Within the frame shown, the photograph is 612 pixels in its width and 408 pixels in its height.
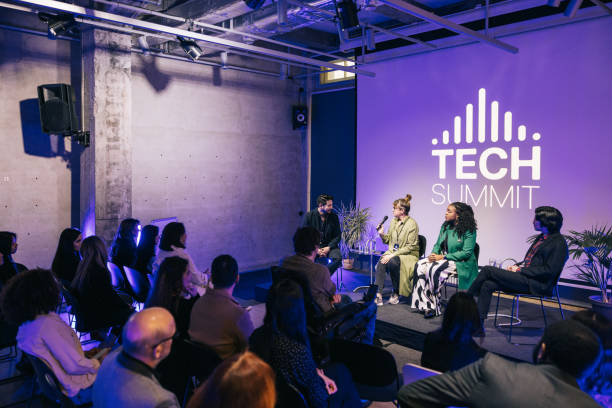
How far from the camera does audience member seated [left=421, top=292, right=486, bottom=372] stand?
8.45 ft

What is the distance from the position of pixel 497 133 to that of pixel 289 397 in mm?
5235

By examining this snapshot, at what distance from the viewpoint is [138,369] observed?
189 cm

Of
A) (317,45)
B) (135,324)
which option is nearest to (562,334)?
(135,324)

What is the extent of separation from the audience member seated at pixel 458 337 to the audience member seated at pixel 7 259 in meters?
3.79

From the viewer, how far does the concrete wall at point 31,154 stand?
20.0 feet

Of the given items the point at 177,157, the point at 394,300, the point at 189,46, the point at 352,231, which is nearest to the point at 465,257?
the point at 394,300

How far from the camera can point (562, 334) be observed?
1.65 meters

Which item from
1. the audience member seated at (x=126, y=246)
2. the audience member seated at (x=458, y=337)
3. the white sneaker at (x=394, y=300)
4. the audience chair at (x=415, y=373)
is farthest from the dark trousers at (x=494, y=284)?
the audience member seated at (x=126, y=246)

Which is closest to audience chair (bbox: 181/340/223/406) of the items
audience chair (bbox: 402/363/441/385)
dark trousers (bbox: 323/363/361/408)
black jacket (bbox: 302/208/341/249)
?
dark trousers (bbox: 323/363/361/408)

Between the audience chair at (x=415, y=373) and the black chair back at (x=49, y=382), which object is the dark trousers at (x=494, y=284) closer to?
the audience chair at (x=415, y=373)

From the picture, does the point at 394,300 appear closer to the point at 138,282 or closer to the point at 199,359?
the point at 138,282

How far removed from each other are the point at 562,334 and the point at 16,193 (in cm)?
650

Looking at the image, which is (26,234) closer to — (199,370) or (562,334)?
(199,370)

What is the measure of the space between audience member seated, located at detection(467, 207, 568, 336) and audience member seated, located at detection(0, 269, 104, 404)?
331 cm
